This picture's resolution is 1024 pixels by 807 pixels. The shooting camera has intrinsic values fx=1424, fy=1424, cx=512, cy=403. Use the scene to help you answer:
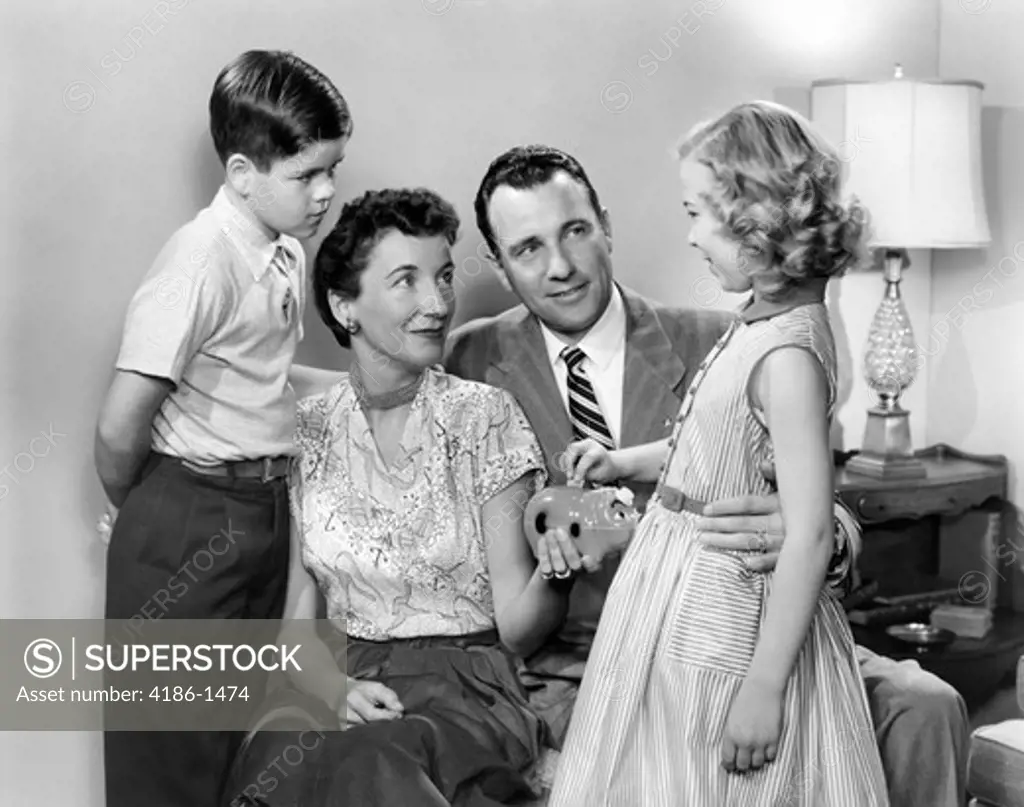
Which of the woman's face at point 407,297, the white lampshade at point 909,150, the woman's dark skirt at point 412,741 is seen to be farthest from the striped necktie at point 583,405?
the white lampshade at point 909,150

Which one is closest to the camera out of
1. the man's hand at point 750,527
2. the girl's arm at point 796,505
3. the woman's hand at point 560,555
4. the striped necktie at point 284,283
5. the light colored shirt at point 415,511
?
the girl's arm at point 796,505

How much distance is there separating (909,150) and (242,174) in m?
1.50

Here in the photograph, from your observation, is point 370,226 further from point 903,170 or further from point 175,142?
point 903,170

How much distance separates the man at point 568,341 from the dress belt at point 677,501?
0.33 metres

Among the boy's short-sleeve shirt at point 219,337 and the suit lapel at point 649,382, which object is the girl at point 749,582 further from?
the boy's short-sleeve shirt at point 219,337

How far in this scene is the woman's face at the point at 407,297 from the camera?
78.7 inches

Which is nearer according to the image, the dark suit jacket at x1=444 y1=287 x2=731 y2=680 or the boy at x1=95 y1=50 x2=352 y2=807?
the boy at x1=95 y1=50 x2=352 y2=807

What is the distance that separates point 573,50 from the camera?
2.43 m

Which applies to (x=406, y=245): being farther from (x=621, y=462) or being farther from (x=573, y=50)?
(x=573, y=50)

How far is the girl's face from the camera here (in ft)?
5.59

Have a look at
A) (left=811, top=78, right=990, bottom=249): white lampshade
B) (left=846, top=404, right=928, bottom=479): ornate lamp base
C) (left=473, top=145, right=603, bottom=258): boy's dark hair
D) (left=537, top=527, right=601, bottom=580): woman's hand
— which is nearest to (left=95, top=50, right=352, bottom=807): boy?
(left=473, top=145, right=603, bottom=258): boy's dark hair

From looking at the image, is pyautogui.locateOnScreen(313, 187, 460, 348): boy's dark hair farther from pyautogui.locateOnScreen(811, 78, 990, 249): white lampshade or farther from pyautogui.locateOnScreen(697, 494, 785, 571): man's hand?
pyautogui.locateOnScreen(811, 78, 990, 249): white lampshade

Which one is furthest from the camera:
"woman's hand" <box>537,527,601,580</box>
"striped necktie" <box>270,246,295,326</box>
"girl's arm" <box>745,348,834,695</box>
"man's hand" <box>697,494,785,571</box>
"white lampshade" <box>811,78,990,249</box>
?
"white lampshade" <box>811,78,990,249</box>

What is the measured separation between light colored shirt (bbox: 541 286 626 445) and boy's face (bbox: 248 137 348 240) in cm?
40
